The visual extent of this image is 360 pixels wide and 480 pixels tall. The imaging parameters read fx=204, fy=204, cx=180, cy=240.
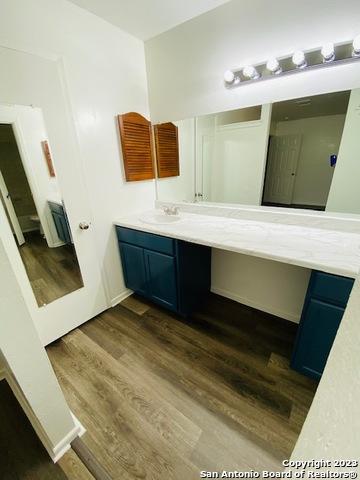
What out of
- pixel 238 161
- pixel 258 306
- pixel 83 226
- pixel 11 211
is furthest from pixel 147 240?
pixel 258 306

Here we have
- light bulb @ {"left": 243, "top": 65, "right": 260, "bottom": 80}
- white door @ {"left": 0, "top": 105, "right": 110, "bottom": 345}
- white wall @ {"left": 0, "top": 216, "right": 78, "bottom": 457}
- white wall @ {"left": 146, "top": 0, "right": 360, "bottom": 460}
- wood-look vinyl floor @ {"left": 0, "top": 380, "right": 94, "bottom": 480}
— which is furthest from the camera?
light bulb @ {"left": 243, "top": 65, "right": 260, "bottom": 80}

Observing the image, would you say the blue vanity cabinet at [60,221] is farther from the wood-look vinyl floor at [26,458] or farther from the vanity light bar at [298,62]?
the vanity light bar at [298,62]

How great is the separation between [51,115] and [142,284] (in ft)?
5.04

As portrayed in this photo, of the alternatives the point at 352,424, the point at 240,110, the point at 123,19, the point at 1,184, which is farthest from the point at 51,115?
the point at 352,424

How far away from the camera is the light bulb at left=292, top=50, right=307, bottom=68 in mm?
1289

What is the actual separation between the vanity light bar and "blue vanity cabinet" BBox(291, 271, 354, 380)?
4.27 feet

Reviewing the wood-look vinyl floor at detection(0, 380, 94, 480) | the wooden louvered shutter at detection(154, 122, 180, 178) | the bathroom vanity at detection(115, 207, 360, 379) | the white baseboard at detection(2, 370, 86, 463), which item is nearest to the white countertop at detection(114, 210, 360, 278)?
the bathroom vanity at detection(115, 207, 360, 379)

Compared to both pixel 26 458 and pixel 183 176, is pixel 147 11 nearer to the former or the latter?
pixel 183 176

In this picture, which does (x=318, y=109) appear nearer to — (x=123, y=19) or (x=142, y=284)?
(x=123, y=19)

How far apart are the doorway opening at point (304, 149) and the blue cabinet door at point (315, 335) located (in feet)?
2.60

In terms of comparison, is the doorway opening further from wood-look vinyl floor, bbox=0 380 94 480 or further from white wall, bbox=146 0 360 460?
wood-look vinyl floor, bbox=0 380 94 480

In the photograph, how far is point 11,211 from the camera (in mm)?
1342

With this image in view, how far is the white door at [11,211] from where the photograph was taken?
129 centimetres

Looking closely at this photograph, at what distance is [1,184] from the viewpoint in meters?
1.28
